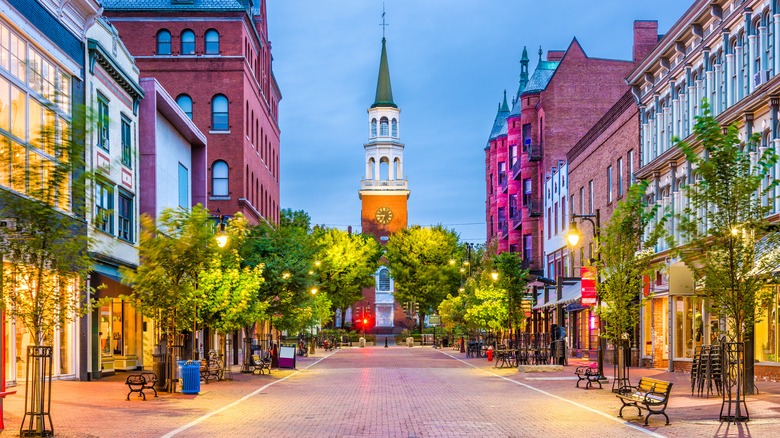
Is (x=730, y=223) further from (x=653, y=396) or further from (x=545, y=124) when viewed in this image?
(x=545, y=124)

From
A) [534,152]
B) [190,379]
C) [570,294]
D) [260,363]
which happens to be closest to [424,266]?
[534,152]

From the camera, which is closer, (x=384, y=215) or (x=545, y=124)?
(x=545, y=124)

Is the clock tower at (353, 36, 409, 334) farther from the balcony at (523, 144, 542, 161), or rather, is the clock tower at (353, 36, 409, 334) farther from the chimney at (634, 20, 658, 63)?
the chimney at (634, 20, 658, 63)

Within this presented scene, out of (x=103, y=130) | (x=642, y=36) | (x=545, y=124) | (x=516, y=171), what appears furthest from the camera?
(x=516, y=171)

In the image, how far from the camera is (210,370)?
30.8 meters

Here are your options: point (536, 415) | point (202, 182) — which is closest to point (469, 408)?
point (536, 415)

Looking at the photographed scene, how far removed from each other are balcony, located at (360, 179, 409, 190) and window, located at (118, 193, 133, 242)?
76.8 m

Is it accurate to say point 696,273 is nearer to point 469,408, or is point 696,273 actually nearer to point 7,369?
point 469,408

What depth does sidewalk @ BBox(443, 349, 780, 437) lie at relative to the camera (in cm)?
1531

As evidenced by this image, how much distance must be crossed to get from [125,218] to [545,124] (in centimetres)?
3071

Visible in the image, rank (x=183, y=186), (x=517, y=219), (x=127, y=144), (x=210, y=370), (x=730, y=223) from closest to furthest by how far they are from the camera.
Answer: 1. (x=730, y=223)
2. (x=210, y=370)
3. (x=127, y=144)
4. (x=183, y=186)
5. (x=517, y=219)

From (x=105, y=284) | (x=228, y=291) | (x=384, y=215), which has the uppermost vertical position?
(x=384, y=215)

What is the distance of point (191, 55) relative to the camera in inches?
1992

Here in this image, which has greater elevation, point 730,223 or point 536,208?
point 536,208
